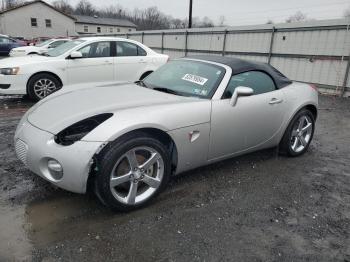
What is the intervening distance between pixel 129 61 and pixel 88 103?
523 centimetres

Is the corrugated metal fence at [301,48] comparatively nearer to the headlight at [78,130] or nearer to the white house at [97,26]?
the headlight at [78,130]

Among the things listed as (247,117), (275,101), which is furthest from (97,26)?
(247,117)

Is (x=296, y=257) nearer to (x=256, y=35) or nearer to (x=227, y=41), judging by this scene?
(x=256, y=35)

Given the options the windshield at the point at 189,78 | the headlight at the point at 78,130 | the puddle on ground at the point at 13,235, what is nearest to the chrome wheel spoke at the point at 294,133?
the windshield at the point at 189,78

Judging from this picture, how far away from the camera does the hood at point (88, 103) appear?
2.87 m

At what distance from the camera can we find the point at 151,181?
3.03m

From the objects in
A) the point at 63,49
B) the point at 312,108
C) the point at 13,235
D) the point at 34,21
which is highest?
the point at 34,21

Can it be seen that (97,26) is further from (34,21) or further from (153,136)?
(153,136)

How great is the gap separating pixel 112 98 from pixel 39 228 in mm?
1379

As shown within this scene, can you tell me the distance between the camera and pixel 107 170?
2.65m

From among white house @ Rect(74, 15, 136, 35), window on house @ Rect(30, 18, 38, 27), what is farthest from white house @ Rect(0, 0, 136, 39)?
white house @ Rect(74, 15, 136, 35)

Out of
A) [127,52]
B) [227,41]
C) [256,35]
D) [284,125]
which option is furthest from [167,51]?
[284,125]

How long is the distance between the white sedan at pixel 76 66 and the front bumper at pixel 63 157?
13.4ft

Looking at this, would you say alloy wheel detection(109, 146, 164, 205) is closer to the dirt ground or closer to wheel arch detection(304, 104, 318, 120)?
the dirt ground
